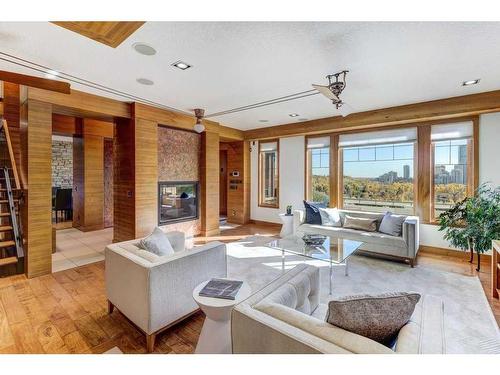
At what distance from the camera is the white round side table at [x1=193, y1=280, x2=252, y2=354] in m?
1.58

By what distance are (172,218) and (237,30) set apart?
12.8 feet

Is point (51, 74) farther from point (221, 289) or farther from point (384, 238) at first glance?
point (384, 238)

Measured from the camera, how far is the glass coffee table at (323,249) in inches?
117

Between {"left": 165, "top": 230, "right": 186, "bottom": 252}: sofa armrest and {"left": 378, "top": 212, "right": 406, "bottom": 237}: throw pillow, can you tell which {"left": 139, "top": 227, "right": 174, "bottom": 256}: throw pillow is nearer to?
{"left": 165, "top": 230, "right": 186, "bottom": 252}: sofa armrest

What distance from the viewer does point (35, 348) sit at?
192cm

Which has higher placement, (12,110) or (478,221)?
(12,110)

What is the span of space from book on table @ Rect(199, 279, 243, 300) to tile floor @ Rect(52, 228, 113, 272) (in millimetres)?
3049

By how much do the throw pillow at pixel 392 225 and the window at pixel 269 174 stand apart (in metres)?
2.94

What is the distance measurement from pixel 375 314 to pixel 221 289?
1.00m

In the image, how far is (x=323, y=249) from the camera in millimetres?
3229

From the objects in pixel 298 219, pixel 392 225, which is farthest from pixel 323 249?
pixel 298 219

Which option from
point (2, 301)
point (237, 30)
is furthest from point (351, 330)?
point (2, 301)

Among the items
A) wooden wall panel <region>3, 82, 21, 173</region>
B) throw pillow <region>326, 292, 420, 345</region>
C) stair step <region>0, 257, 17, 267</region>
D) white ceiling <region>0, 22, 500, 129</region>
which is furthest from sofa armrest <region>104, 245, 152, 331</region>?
wooden wall panel <region>3, 82, 21, 173</region>
